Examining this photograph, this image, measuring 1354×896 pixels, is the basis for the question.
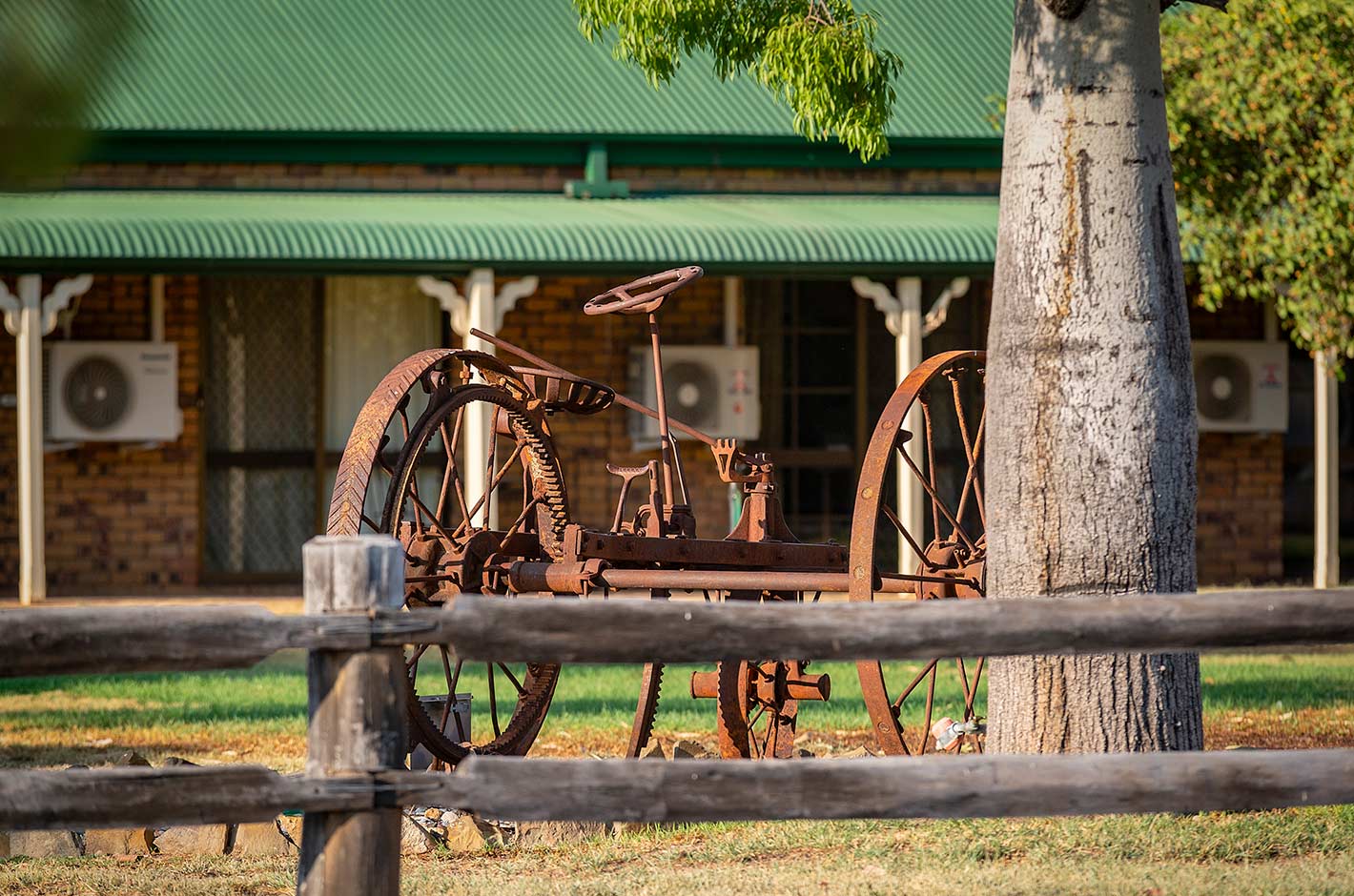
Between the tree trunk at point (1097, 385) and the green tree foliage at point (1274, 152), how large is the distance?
7.09m

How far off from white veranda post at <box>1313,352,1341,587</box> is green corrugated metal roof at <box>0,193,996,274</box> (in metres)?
3.19

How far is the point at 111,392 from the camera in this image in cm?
1466

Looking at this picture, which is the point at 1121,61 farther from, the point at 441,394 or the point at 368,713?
the point at 368,713

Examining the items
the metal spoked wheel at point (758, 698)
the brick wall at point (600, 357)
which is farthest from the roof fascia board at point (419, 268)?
the metal spoked wheel at point (758, 698)

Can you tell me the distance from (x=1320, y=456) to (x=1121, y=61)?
1026 cm

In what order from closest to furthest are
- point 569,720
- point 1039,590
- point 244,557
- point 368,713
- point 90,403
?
point 368,713 < point 1039,590 < point 569,720 < point 90,403 < point 244,557

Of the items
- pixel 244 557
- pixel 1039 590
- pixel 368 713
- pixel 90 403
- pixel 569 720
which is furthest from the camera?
pixel 244 557

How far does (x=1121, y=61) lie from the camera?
5617 millimetres

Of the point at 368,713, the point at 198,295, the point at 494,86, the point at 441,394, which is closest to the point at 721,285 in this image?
the point at 494,86

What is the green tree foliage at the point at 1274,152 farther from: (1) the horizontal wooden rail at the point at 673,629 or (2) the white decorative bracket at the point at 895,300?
(1) the horizontal wooden rail at the point at 673,629

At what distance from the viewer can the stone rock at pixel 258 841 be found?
18.6 feet

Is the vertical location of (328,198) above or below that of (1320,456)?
above

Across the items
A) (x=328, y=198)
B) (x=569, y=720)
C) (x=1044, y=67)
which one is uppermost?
(x=328, y=198)

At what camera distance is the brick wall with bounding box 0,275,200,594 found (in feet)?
49.6
